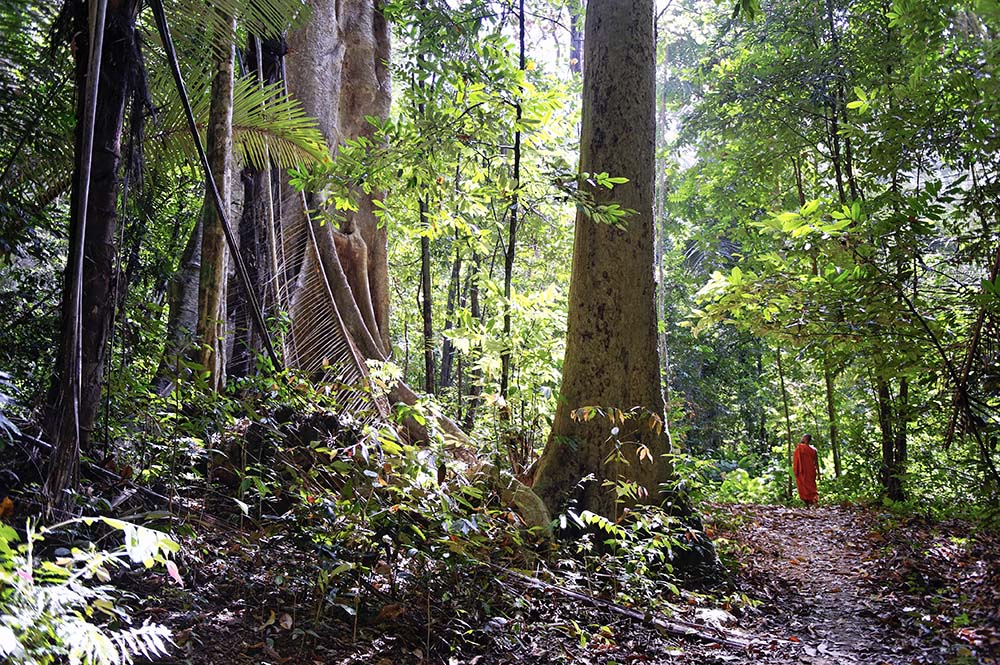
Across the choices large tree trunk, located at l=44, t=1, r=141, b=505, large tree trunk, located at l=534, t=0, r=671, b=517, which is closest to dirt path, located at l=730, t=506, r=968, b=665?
large tree trunk, located at l=534, t=0, r=671, b=517

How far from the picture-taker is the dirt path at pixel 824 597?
405cm

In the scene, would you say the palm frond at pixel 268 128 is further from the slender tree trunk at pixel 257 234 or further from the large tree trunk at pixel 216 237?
the large tree trunk at pixel 216 237

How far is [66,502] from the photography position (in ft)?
8.14

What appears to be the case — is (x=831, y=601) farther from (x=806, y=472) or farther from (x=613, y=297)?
(x=806, y=472)

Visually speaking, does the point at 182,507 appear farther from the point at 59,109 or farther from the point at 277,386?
the point at 59,109

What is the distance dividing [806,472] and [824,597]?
6.78 meters

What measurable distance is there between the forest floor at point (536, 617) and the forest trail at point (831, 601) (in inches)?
0.7

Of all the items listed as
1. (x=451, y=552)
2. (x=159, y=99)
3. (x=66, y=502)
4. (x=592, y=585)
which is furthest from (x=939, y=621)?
(x=159, y=99)

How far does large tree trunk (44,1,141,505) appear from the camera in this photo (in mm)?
2488

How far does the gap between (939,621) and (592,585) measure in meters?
2.17

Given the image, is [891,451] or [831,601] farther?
[891,451]

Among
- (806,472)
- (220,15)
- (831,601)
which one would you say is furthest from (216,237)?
(806,472)

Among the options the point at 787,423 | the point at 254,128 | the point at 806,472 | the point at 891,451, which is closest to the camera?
the point at 254,128

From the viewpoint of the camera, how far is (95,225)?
108 inches
